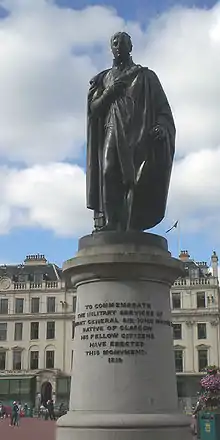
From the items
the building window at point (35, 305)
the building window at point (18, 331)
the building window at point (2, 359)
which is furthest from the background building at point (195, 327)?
the building window at point (2, 359)

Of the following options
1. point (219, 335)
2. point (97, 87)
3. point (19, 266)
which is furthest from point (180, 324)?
point (97, 87)

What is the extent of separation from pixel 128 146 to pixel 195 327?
65430 millimetres

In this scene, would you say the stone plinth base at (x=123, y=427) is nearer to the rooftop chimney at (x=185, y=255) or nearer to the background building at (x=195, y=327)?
the background building at (x=195, y=327)

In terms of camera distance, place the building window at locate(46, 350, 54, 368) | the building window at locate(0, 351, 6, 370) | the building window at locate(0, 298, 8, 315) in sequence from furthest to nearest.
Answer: the building window at locate(0, 298, 8, 315) < the building window at locate(0, 351, 6, 370) < the building window at locate(46, 350, 54, 368)

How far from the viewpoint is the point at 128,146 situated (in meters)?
10.9

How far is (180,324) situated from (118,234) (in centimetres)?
6602

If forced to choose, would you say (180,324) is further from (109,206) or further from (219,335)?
(109,206)

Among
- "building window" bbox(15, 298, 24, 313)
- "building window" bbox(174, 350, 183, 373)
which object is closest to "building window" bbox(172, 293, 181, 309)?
"building window" bbox(174, 350, 183, 373)

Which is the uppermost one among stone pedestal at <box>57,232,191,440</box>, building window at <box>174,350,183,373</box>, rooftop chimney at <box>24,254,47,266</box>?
rooftop chimney at <box>24,254,47,266</box>

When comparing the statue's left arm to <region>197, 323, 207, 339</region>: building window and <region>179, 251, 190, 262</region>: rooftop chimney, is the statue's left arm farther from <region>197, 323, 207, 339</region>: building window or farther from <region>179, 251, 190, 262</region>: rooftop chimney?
<region>179, 251, 190, 262</region>: rooftop chimney

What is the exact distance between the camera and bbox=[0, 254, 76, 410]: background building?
7444cm

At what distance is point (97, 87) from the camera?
11.8 m

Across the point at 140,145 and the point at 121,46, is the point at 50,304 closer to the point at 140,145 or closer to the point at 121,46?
the point at 121,46

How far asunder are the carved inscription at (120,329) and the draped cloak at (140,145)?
160cm
